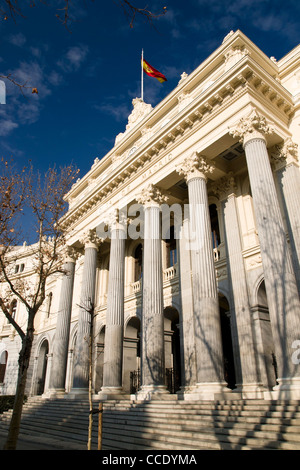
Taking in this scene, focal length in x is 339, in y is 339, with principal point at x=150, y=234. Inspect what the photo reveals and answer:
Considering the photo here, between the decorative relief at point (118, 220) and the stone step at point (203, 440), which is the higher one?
the decorative relief at point (118, 220)

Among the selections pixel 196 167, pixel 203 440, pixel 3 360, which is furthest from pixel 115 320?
pixel 3 360

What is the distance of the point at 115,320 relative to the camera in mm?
17000

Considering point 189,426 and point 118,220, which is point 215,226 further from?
point 189,426

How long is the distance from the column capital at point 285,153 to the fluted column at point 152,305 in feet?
18.8

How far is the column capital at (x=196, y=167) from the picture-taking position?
1488 centimetres

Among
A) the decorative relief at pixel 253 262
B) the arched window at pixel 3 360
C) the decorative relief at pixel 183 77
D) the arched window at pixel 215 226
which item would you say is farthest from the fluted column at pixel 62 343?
the arched window at pixel 3 360

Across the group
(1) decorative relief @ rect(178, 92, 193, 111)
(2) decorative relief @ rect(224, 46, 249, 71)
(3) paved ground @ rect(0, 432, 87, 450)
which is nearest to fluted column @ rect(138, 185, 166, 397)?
(3) paved ground @ rect(0, 432, 87, 450)

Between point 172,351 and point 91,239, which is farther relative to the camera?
point 91,239

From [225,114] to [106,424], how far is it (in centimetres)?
1247

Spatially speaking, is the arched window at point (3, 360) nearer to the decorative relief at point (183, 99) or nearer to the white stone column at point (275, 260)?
the decorative relief at point (183, 99)

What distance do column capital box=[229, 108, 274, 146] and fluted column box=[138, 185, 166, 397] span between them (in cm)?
544

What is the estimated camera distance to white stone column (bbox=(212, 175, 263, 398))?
491 inches

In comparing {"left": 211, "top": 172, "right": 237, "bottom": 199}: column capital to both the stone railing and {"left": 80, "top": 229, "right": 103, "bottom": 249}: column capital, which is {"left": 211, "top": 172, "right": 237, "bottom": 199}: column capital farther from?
{"left": 80, "top": 229, "right": 103, "bottom": 249}: column capital

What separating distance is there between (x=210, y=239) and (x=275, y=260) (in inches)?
126
